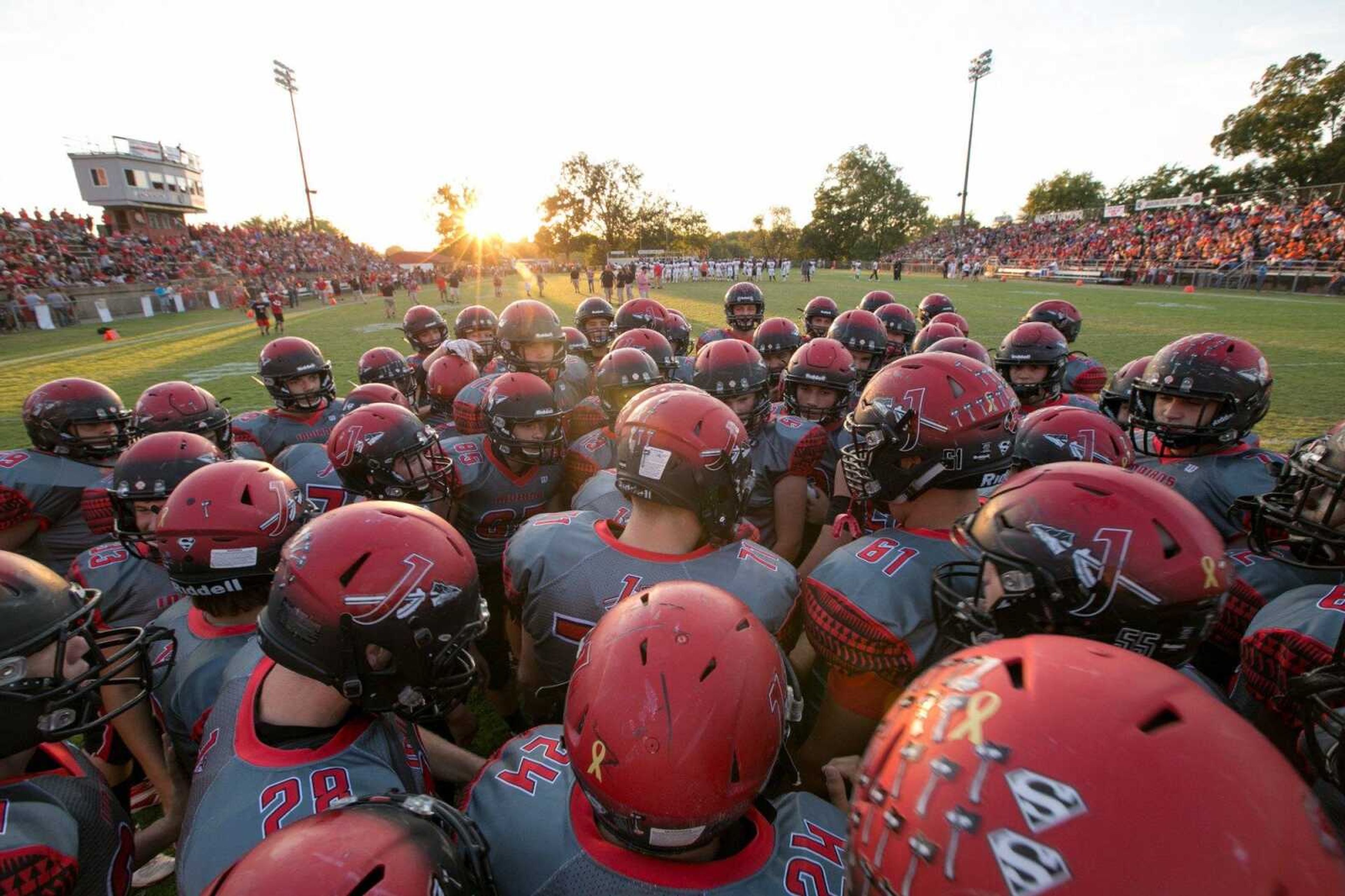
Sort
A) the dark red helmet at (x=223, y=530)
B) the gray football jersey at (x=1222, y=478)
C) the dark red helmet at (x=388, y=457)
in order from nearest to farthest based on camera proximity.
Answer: the dark red helmet at (x=223, y=530) < the gray football jersey at (x=1222, y=478) < the dark red helmet at (x=388, y=457)

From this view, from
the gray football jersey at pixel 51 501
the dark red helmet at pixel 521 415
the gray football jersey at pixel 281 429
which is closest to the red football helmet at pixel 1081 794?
the dark red helmet at pixel 521 415

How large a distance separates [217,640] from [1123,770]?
347 centimetres

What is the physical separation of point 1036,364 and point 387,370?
7899mm

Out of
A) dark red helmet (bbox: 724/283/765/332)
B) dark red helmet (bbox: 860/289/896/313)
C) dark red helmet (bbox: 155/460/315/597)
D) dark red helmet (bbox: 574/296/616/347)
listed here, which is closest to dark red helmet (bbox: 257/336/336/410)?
dark red helmet (bbox: 155/460/315/597)

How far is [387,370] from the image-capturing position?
8.22 metres

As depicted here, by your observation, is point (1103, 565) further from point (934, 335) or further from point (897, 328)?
point (897, 328)

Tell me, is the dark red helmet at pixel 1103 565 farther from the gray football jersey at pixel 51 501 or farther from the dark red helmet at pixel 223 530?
the gray football jersey at pixel 51 501

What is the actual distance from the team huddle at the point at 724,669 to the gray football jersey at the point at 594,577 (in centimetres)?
2

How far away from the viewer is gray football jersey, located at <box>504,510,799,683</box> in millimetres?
2875

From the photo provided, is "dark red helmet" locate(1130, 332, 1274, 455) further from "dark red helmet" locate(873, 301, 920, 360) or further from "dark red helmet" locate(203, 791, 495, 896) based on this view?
"dark red helmet" locate(873, 301, 920, 360)

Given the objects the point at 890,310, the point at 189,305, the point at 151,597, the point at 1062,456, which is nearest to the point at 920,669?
the point at 1062,456

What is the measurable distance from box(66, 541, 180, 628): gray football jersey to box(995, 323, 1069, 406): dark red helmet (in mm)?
7267

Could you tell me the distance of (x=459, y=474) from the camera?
15.7 ft

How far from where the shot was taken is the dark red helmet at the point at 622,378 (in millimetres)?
6086
